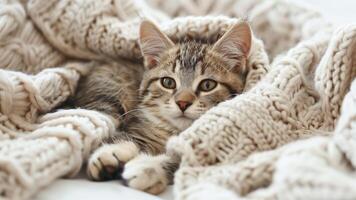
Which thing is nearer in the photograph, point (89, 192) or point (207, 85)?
point (89, 192)

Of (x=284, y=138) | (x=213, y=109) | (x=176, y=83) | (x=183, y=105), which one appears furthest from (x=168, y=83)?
(x=284, y=138)

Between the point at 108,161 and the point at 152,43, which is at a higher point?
the point at 152,43

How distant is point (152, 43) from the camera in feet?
4.72

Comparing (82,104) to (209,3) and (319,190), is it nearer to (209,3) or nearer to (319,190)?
(209,3)

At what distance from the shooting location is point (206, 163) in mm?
1033

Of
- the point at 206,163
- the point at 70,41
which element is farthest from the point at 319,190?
the point at 70,41

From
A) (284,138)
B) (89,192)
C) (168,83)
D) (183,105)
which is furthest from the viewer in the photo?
(168,83)

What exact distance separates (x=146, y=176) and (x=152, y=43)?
47 centimetres

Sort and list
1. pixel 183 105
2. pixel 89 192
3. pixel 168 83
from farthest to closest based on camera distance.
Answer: pixel 168 83, pixel 183 105, pixel 89 192

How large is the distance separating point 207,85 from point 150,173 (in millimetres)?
373

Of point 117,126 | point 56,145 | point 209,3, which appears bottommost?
point 117,126

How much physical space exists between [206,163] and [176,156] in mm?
107

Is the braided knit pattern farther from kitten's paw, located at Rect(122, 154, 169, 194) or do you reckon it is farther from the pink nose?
the pink nose

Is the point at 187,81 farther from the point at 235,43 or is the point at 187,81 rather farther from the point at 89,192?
the point at 89,192
